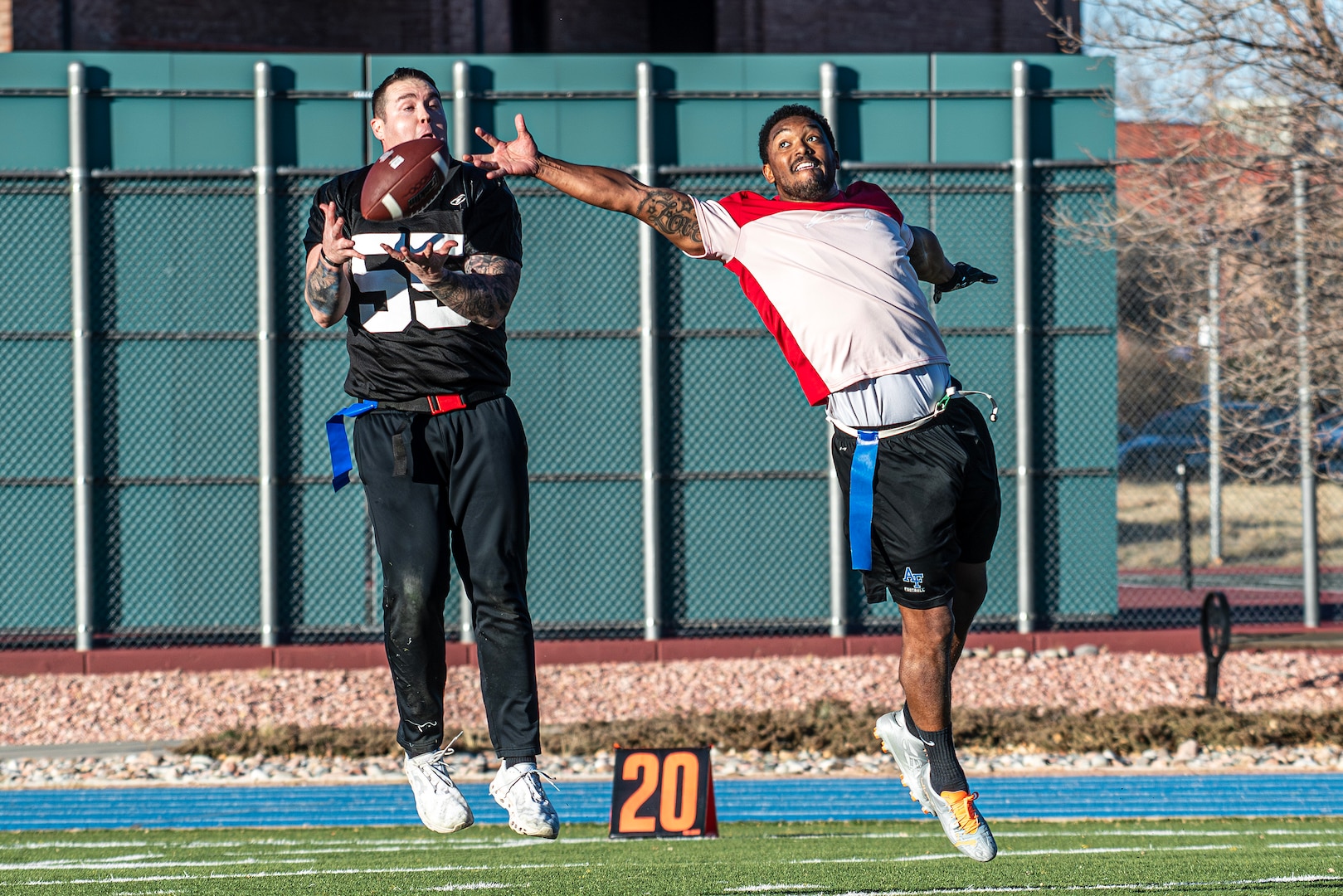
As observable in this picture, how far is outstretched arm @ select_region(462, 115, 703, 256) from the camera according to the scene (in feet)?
17.2

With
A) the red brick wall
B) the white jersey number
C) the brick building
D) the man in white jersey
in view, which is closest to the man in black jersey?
the white jersey number

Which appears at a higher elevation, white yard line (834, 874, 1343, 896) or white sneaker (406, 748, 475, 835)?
white sneaker (406, 748, 475, 835)

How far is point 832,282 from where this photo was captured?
216 inches

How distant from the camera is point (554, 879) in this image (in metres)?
7.01

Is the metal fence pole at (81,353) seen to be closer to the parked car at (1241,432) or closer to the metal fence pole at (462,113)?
the metal fence pole at (462,113)

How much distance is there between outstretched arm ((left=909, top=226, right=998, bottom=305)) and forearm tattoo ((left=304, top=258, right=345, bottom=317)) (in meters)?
2.06

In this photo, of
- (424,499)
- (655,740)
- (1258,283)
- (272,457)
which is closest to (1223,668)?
(1258,283)

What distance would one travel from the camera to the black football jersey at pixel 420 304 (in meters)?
5.12

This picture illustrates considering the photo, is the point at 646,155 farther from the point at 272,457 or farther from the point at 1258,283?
the point at 1258,283

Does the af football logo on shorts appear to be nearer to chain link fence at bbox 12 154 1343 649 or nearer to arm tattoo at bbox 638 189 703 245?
arm tattoo at bbox 638 189 703 245

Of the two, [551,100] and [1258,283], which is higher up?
[551,100]

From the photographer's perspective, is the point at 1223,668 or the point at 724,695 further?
the point at 1223,668

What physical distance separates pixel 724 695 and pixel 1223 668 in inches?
189

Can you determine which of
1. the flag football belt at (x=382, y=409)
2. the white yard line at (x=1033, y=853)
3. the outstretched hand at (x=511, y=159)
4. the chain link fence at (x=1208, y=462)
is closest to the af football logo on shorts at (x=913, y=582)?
the flag football belt at (x=382, y=409)
